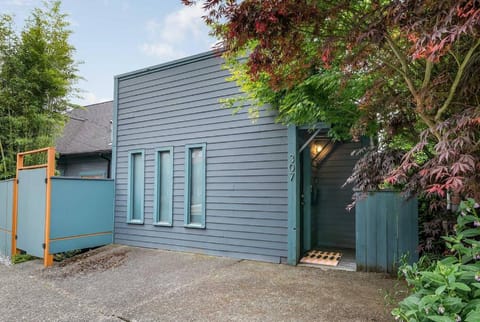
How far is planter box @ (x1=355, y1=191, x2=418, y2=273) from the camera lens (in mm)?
4238

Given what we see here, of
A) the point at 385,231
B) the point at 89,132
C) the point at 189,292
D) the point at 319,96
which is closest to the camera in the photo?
A: the point at 189,292

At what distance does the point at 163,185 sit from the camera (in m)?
6.55

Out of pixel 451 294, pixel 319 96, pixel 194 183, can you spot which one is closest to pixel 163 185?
pixel 194 183

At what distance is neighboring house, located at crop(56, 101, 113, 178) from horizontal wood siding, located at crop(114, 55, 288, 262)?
2.38 meters

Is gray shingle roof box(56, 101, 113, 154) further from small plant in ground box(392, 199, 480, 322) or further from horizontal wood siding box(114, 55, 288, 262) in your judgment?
small plant in ground box(392, 199, 480, 322)

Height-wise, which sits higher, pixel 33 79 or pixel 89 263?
pixel 33 79

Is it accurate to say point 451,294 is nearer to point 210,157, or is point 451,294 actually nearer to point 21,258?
point 210,157

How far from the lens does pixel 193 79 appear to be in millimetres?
6215

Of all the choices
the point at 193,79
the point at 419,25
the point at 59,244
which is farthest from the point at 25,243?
the point at 419,25

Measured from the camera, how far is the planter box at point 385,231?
4.24 metres

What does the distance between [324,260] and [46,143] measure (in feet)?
22.9

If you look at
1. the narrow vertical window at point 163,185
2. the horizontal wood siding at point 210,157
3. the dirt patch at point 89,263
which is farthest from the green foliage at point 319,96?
the dirt patch at point 89,263

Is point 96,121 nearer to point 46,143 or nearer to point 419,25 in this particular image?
point 46,143

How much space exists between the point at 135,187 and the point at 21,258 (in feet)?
→ 8.79
